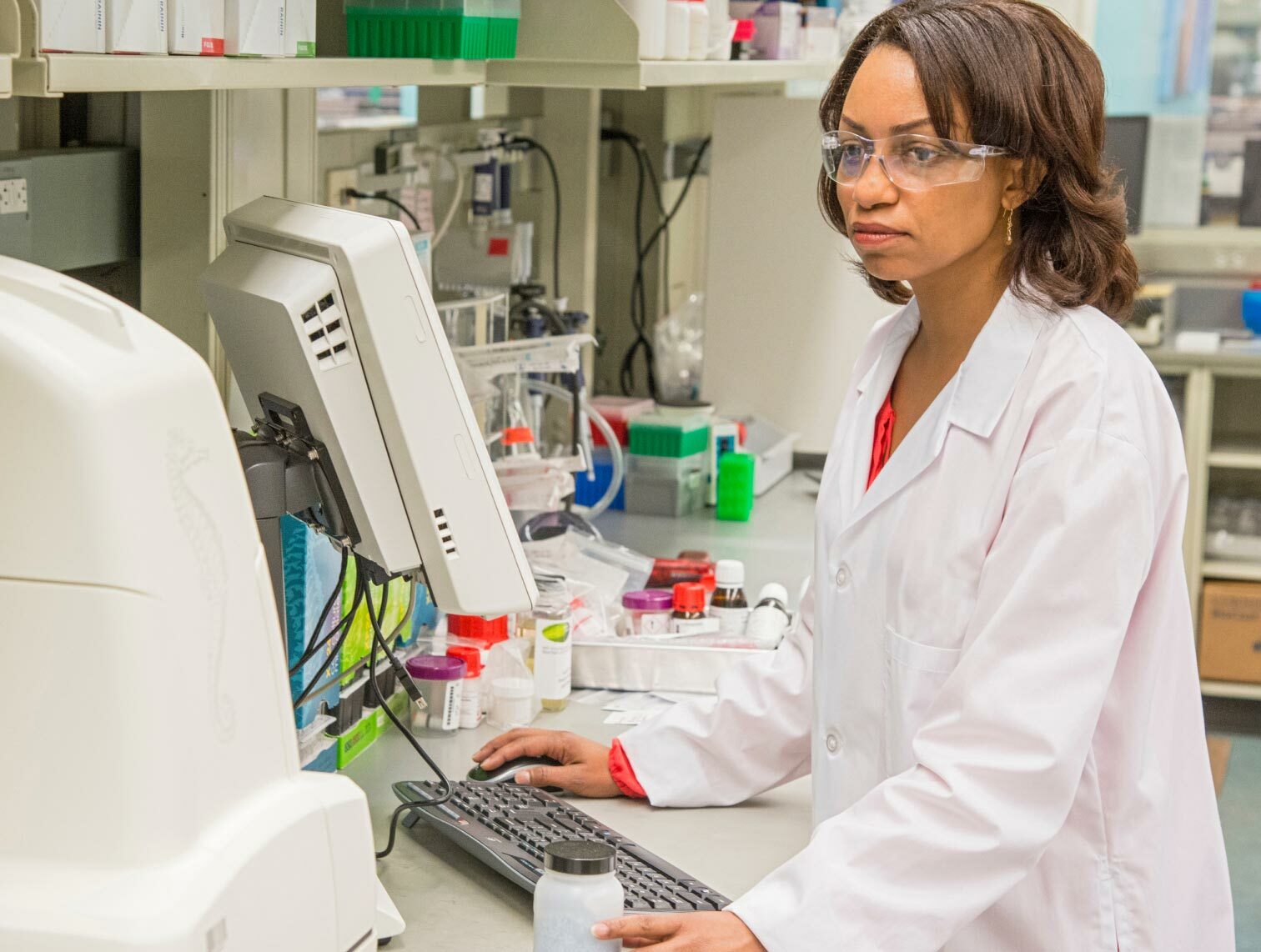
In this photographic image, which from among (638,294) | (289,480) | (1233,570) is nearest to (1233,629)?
(1233,570)

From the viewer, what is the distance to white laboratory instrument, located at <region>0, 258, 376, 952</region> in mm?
772

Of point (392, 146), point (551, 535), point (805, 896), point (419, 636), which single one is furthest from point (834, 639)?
point (392, 146)

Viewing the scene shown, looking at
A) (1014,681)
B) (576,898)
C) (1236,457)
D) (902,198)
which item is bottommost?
(1236,457)

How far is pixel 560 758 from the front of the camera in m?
1.57

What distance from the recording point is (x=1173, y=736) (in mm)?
1236

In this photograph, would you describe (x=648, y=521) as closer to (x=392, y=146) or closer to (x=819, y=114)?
(x=392, y=146)

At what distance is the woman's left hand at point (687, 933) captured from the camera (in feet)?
3.55

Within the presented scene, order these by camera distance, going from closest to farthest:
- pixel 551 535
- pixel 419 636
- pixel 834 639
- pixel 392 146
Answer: pixel 834 639 → pixel 419 636 → pixel 551 535 → pixel 392 146

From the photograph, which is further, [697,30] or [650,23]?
[697,30]

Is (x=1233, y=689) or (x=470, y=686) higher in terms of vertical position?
(x=470, y=686)

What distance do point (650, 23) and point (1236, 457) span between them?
2940 millimetres

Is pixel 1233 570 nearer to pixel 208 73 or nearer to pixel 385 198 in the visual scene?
pixel 385 198

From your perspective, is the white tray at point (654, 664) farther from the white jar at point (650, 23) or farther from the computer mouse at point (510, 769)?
the white jar at point (650, 23)

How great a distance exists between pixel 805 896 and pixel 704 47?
148 cm
